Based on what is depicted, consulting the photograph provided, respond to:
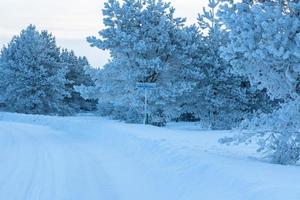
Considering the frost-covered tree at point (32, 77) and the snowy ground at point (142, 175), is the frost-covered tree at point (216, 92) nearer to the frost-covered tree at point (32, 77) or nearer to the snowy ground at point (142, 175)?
the snowy ground at point (142, 175)

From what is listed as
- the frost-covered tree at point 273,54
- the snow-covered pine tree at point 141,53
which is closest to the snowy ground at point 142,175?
the frost-covered tree at point 273,54

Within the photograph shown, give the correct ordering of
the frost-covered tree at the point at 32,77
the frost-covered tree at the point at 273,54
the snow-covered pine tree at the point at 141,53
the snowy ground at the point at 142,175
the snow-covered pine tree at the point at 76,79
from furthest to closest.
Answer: the snow-covered pine tree at the point at 76,79 → the frost-covered tree at the point at 32,77 → the snow-covered pine tree at the point at 141,53 → the frost-covered tree at the point at 273,54 → the snowy ground at the point at 142,175

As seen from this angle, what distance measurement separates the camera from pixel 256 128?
11.5 metres

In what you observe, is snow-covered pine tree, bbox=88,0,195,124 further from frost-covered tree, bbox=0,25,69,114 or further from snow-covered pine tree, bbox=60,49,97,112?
snow-covered pine tree, bbox=60,49,97,112

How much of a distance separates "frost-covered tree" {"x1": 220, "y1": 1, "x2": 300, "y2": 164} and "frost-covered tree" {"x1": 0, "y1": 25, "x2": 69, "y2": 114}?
42398mm

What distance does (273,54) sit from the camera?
10.5 meters

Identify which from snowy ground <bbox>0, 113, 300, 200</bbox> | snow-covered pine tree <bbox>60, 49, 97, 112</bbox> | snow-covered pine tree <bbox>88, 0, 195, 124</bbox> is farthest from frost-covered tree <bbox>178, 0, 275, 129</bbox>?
snow-covered pine tree <bbox>60, 49, 97, 112</bbox>

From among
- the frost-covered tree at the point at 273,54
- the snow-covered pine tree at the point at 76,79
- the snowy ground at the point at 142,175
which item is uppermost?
the snow-covered pine tree at the point at 76,79

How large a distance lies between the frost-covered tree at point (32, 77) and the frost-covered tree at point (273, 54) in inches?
1669

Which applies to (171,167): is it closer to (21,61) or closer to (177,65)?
(177,65)

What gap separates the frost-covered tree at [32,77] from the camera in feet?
174

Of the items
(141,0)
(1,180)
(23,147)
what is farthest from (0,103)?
(1,180)

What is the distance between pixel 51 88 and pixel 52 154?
3850 centimetres

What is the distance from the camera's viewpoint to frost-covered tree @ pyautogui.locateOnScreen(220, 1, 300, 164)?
1046 cm
